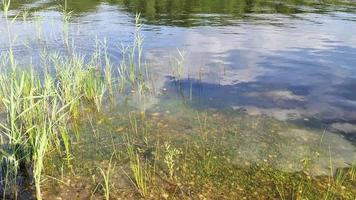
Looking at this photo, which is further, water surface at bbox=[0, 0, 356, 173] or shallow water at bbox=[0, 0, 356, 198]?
water surface at bbox=[0, 0, 356, 173]

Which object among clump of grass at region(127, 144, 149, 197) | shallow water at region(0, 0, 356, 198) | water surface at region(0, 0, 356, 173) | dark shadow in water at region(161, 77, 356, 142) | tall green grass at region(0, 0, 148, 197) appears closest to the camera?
tall green grass at region(0, 0, 148, 197)

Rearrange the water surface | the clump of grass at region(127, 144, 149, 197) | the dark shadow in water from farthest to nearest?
the water surface, the dark shadow in water, the clump of grass at region(127, 144, 149, 197)

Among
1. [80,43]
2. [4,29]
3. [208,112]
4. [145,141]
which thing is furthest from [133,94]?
[4,29]

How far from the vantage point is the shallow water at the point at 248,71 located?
36.1ft

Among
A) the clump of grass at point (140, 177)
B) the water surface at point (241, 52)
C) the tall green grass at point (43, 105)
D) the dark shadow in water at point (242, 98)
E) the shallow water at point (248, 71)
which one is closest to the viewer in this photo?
the tall green grass at point (43, 105)

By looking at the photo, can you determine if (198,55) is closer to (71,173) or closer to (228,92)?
(228,92)

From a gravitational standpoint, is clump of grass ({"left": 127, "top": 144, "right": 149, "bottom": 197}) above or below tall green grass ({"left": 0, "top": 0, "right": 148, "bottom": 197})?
below

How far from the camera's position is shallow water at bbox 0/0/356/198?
36.1 feet

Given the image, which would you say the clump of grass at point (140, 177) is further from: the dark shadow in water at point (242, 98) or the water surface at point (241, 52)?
the dark shadow in water at point (242, 98)

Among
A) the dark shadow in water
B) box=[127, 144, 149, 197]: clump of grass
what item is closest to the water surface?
the dark shadow in water

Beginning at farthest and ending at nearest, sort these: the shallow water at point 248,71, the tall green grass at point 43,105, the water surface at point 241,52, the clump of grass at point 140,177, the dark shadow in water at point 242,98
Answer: the water surface at point 241,52
the dark shadow in water at point 242,98
the shallow water at point 248,71
the clump of grass at point 140,177
the tall green grass at point 43,105

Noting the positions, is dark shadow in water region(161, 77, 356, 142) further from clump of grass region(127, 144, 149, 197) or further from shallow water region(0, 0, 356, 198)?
clump of grass region(127, 144, 149, 197)

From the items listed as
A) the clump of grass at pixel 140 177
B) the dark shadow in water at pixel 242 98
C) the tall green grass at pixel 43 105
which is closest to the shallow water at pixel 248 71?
the dark shadow in water at pixel 242 98

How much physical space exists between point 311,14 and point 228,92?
25470 mm
